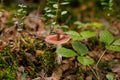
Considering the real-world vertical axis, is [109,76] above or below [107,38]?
below

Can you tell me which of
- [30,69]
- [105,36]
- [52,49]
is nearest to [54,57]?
[52,49]

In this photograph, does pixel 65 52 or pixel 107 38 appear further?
pixel 107 38

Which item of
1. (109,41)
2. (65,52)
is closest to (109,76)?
(109,41)

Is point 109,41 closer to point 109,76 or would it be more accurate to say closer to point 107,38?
point 107,38

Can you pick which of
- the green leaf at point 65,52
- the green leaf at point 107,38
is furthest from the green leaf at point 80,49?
the green leaf at point 107,38

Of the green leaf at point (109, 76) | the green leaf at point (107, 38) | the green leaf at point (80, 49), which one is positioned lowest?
the green leaf at point (109, 76)

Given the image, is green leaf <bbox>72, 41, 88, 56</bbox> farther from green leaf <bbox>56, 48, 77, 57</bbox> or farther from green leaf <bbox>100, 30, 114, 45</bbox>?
green leaf <bbox>100, 30, 114, 45</bbox>

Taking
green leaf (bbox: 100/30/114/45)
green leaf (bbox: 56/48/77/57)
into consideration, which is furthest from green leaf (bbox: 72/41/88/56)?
green leaf (bbox: 100/30/114/45)

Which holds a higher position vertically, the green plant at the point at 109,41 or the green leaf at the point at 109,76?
the green plant at the point at 109,41

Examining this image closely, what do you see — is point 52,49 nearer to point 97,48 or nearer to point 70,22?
point 97,48

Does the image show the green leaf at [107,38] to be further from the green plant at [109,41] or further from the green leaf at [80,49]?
the green leaf at [80,49]

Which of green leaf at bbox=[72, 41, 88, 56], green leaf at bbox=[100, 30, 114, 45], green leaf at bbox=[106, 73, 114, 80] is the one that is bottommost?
green leaf at bbox=[106, 73, 114, 80]
